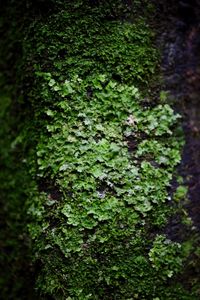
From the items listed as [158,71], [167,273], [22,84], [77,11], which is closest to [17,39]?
[22,84]

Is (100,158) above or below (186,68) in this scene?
below

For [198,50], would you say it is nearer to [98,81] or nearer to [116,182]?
[98,81]

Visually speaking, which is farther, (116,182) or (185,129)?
(185,129)

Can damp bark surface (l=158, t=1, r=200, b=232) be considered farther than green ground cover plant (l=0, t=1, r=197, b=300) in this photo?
Yes

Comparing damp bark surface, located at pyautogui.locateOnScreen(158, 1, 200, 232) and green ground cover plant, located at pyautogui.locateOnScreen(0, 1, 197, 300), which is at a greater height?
damp bark surface, located at pyautogui.locateOnScreen(158, 1, 200, 232)

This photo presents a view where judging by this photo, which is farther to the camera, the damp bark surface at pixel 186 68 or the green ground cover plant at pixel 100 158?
the damp bark surface at pixel 186 68

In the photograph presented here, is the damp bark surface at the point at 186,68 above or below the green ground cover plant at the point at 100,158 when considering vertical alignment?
above

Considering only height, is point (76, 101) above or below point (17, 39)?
below

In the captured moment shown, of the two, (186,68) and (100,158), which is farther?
(186,68)
